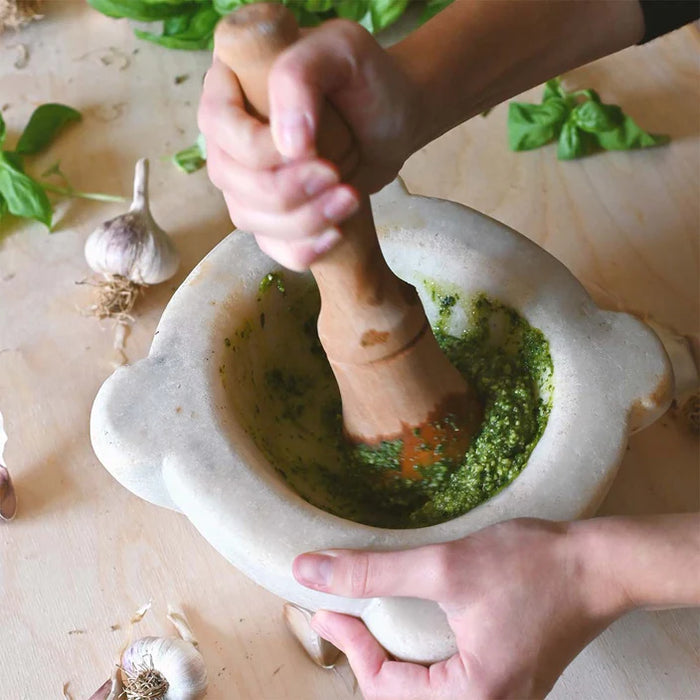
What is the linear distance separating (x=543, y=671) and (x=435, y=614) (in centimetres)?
10

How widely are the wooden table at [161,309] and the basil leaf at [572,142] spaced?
0.02 m

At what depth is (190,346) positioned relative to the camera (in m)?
0.81

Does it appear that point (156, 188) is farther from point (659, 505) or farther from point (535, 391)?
point (659, 505)

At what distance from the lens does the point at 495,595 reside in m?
0.71

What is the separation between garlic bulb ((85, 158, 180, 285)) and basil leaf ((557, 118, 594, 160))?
531 mm

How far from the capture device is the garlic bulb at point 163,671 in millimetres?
866

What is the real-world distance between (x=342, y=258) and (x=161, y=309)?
53cm

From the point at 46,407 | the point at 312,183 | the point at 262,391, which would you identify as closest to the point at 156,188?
the point at 46,407

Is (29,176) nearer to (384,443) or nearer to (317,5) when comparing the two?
(317,5)

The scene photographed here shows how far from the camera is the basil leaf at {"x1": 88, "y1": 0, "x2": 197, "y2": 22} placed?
129cm

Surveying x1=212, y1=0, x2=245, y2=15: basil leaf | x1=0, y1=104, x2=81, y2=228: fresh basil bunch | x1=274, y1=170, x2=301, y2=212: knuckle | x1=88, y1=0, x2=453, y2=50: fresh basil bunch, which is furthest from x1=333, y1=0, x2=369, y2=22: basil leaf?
x1=274, y1=170, x2=301, y2=212: knuckle

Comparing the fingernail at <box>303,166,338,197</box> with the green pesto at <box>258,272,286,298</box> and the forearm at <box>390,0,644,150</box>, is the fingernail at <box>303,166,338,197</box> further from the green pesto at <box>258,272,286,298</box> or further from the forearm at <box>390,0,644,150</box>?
the green pesto at <box>258,272,286,298</box>

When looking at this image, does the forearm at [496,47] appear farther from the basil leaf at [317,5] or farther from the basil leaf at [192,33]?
the basil leaf at [192,33]

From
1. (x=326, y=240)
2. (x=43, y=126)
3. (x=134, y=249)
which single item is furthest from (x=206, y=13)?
(x=326, y=240)
